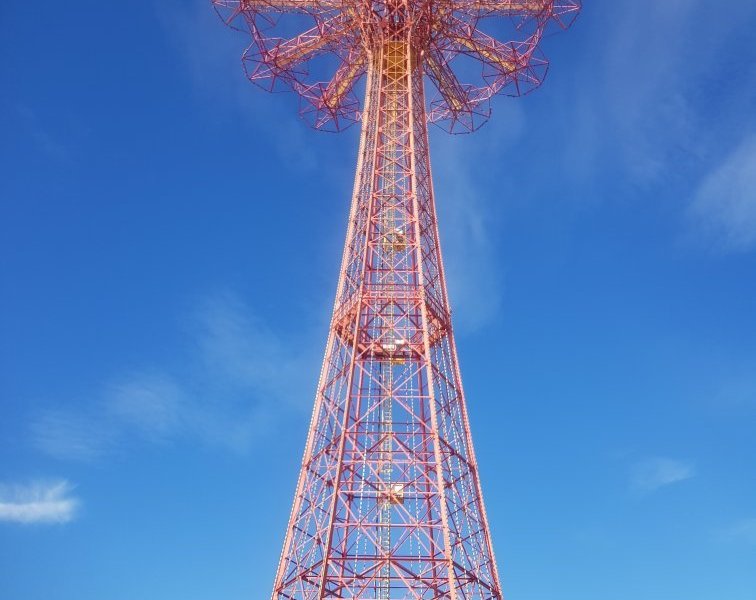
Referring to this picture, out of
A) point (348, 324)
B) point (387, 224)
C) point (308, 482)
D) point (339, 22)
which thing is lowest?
point (308, 482)

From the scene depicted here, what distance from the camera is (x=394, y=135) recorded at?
123 ft

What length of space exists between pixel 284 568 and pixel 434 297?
462 inches

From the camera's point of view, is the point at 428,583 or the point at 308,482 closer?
the point at 428,583

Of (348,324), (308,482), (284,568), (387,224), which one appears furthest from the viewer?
(387,224)

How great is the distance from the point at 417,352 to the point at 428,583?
843 cm

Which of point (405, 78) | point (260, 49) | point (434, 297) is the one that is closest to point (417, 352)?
point (434, 297)

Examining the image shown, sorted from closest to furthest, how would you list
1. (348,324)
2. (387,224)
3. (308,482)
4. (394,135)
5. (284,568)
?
(284,568) → (308,482) → (348,324) → (387,224) → (394,135)

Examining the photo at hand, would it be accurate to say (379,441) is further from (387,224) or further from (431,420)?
(387,224)

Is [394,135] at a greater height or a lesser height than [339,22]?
lesser

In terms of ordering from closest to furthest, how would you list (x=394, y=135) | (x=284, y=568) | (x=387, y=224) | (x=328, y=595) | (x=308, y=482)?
(x=328, y=595), (x=284, y=568), (x=308, y=482), (x=387, y=224), (x=394, y=135)

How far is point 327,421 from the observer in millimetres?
31297

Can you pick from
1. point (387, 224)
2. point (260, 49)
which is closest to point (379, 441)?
point (387, 224)

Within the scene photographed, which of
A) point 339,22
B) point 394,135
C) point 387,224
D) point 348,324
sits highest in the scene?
point 339,22

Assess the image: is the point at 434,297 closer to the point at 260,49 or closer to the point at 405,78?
the point at 405,78
